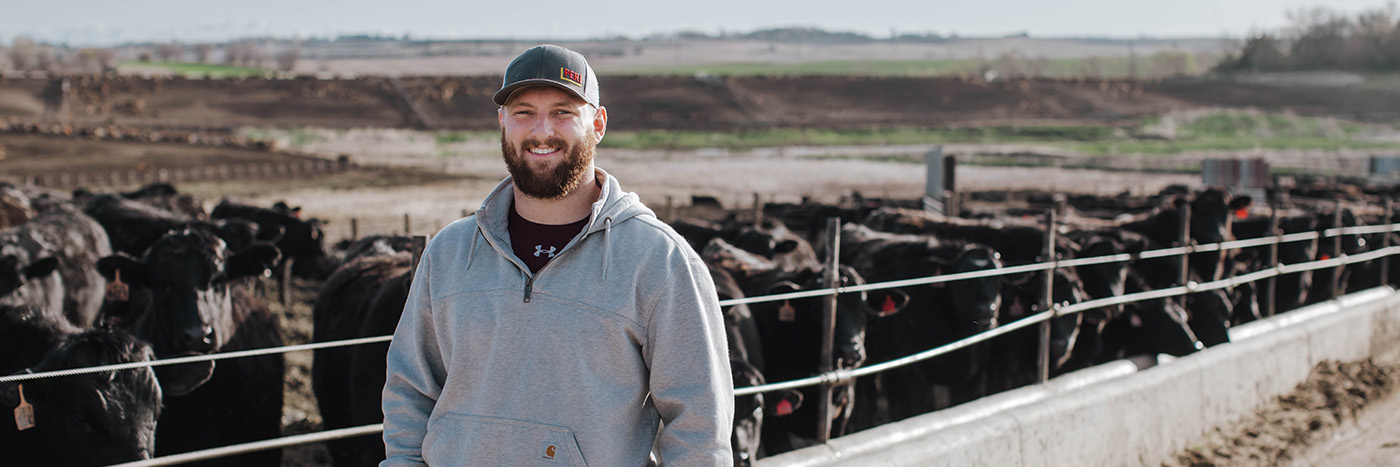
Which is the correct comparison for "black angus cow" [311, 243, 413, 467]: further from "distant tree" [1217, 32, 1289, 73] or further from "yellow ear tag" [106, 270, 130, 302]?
"distant tree" [1217, 32, 1289, 73]

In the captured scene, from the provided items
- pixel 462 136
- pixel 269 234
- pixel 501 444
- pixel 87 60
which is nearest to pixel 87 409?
pixel 501 444

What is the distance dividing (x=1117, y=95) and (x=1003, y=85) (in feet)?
28.9

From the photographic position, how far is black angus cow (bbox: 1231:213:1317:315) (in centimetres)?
1127

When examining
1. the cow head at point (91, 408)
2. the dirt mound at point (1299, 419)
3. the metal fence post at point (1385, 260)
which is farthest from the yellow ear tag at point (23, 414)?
the metal fence post at point (1385, 260)

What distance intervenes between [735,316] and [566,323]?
4177mm

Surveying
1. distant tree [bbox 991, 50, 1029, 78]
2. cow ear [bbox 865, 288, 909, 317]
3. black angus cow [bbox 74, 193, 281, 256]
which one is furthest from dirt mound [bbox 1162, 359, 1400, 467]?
distant tree [bbox 991, 50, 1029, 78]

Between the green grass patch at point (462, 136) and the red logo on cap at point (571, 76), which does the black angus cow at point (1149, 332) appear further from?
the green grass patch at point (462, 136)

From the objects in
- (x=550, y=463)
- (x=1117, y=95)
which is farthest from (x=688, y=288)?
(x=1117, y=95)

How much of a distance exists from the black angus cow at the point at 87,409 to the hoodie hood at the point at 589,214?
275 cm

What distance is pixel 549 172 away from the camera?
2.48m

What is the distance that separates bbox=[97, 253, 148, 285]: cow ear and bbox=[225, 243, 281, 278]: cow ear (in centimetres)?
47

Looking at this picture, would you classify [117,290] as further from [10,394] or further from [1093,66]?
[1093,66]

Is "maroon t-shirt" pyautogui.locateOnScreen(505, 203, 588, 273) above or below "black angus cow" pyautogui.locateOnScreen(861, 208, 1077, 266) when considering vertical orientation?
above

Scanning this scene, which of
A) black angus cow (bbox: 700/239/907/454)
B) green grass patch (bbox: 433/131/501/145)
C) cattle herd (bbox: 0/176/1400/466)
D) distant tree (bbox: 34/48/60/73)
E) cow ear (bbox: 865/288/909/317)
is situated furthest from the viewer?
distant tree (bbox: 34/48/60/73)
